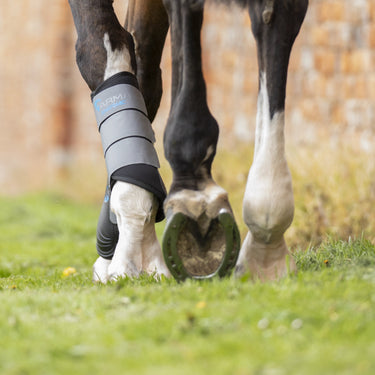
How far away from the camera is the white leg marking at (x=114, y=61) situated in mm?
3018

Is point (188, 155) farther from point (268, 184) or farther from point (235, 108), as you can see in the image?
point (235, 108)

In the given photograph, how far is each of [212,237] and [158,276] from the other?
390 mm

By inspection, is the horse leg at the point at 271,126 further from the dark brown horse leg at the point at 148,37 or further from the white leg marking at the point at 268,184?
the dark brown horse leg at the point at 148,37

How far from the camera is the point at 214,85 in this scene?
11023 mm

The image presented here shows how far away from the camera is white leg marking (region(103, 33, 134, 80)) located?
3.02 metres


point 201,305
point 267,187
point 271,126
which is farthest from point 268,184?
point 201,305

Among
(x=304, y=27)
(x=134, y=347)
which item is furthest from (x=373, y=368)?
(x=304, y=27)

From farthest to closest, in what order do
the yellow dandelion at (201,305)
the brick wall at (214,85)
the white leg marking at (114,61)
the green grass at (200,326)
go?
the brick wall at (214,85) < the white leg marking at (114,61) < the yellow dandelion at (201,305) < the green grass at (200,326)

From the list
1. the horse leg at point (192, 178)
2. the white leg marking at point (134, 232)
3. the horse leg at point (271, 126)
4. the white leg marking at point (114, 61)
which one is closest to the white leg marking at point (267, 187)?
the horse leg at point (271, 126)

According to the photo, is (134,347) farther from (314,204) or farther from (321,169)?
(321,169)

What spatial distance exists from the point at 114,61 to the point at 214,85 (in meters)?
8.09

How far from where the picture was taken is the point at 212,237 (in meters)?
2.49

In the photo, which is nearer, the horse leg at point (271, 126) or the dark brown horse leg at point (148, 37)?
the horse leg at point (271, 126)

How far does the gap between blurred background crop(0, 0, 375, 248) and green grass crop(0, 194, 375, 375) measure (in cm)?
113
